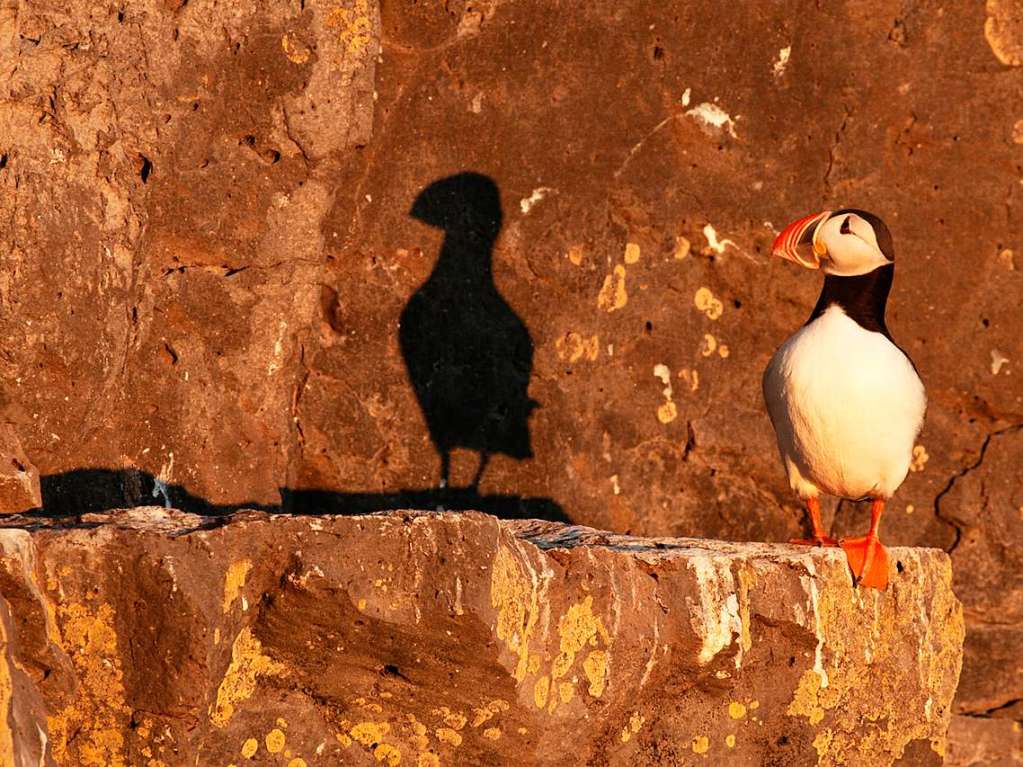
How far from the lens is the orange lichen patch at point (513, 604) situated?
12.2 ft

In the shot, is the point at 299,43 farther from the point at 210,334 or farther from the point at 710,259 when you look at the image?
the point at 710,259

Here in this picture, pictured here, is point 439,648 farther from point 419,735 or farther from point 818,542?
point 818,542

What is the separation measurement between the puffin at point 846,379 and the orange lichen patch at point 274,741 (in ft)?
6.45

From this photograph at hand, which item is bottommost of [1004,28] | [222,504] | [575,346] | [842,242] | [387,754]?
[387,754]

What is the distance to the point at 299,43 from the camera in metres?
5.37

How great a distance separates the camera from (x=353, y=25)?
18.1 ft

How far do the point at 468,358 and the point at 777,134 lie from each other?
158 centimetres

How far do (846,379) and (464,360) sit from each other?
1634 millimetres

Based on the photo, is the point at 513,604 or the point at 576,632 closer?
the point at 513,604

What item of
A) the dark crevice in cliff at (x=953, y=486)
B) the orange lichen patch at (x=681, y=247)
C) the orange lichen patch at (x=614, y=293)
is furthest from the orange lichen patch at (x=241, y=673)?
the dark crevice in cliff at (x=953, y=486)

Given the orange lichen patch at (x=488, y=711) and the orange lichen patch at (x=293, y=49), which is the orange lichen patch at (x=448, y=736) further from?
the orange lichen patch at (x=293, y=49)

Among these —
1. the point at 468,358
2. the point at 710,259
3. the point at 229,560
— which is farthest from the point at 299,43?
the point at 229,560

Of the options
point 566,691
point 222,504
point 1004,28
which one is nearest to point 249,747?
point 566,691

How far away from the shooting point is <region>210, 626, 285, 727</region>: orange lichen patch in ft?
11.8
